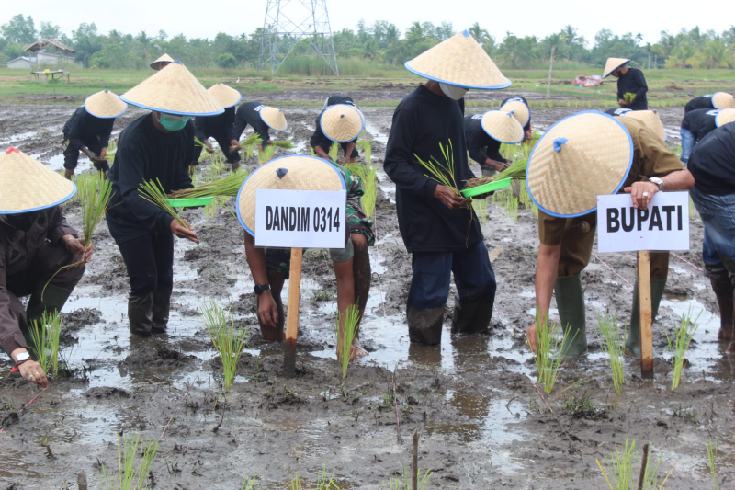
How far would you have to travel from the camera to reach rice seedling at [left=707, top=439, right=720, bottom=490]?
3.23 metres

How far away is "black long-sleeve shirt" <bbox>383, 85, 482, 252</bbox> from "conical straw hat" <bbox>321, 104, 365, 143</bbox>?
130 inches

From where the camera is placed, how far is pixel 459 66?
15.9 ft

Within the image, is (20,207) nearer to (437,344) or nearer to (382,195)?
(437,344)

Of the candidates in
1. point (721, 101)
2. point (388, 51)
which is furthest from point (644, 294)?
point (388, 51)

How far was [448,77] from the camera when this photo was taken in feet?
15.8

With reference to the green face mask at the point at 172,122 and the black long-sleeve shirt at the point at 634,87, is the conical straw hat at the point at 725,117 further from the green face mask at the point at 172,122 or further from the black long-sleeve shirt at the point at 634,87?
the black long-sleeve shirt at the point at 634,87

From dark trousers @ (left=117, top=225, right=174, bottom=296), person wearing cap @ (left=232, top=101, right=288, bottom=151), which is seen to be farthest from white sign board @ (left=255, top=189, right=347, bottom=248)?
person wearing cap @ (left=232, top=101, right=288, bottom=151)

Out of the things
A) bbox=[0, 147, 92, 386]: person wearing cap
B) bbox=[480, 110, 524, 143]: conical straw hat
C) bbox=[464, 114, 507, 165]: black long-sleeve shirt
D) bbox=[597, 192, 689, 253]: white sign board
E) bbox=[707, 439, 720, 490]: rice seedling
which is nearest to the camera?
bbox=[707, 439, 720, 490]: rice seedling

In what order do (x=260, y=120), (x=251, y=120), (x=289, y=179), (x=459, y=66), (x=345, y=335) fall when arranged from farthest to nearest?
(x=251, y=120) → (x=260, y=120) → (x=459, y=66) → (x=345, y=335) → (x=289, y=179)

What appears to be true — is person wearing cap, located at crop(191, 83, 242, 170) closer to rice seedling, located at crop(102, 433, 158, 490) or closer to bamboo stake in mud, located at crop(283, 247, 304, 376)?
bamboo stake in mud, located at crop(283, 247, 304, 376)

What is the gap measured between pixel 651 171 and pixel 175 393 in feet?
7.90

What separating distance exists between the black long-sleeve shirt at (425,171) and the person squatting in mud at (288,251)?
0.26 metres

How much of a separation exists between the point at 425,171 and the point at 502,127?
147 inches

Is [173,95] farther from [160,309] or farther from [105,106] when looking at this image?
[105,106]
